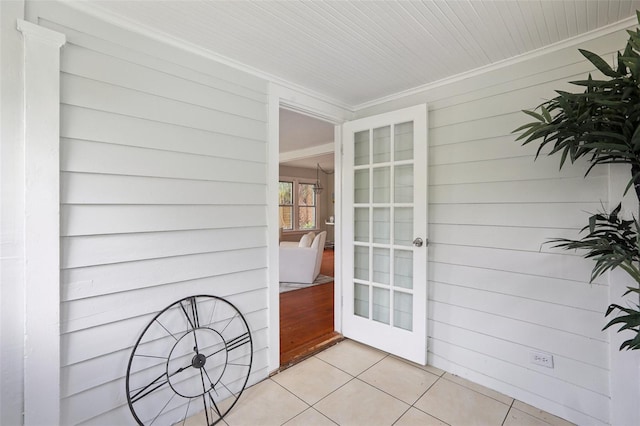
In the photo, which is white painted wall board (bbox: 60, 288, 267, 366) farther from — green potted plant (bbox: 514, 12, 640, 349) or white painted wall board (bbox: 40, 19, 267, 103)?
green potted plant (bbox: 514, 12, 640, 349)

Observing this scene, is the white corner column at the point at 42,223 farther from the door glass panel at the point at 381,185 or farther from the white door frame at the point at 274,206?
the door glass panel at the point at 381,185

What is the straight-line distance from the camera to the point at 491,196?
2.18 metres

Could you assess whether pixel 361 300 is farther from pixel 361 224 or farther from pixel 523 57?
pixel 523 57

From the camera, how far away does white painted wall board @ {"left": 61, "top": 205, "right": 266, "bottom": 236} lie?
1.53 meters

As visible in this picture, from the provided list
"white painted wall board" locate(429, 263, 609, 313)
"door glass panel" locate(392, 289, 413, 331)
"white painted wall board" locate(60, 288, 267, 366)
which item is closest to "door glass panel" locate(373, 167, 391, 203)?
"white painted wall board" locate(429, 263, 609, 313)

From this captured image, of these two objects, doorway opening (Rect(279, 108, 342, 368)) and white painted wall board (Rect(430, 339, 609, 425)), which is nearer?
white painted wall board (Rect(430, 339, 609, 425))

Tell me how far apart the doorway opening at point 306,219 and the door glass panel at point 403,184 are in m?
1.06

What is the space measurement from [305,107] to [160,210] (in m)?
1.46

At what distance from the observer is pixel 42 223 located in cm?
→ 140

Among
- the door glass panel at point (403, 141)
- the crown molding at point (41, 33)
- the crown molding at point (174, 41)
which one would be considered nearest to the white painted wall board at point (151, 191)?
the crown molding at point (41, 33)

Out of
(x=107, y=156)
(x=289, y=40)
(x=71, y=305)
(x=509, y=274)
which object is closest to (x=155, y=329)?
(x=71, y=305)

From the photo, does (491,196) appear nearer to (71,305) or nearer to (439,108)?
(439,108)

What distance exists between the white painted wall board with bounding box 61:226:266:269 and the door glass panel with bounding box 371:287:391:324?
1.20 meters

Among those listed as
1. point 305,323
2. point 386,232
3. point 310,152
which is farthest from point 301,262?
point 386,232
